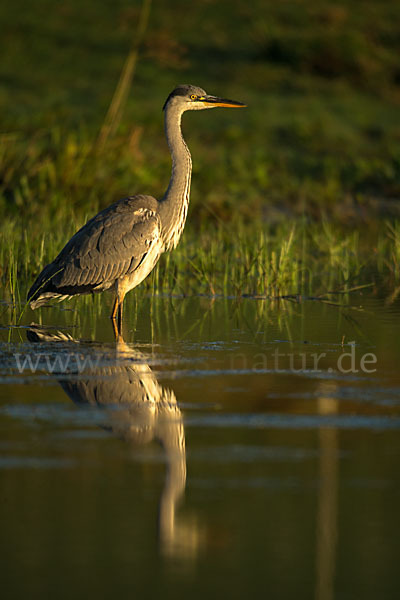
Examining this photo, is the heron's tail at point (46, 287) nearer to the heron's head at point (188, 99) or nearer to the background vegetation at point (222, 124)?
the background vegetation at point (222, 124)

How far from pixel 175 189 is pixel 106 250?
0.86 metres

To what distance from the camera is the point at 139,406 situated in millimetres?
5445

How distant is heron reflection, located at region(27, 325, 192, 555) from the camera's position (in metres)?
3.89

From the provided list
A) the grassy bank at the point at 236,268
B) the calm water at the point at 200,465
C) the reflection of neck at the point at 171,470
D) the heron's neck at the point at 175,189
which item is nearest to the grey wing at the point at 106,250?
the heron's neck at the point at 175,189

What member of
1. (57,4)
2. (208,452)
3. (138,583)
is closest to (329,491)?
(208,452)

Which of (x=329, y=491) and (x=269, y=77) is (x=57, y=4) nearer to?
(x=269, y=77)

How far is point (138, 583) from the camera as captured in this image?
335 centimetres

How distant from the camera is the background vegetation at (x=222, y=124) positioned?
11.8m

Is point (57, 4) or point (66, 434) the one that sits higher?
point (57, 4)

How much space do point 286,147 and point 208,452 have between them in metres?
13.4

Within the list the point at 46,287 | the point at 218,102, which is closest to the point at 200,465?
the point at 46,287

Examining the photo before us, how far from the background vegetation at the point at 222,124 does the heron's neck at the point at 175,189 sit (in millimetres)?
1070

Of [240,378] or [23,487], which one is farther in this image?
[240,378]

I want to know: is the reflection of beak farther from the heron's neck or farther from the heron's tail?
the heron's tail
